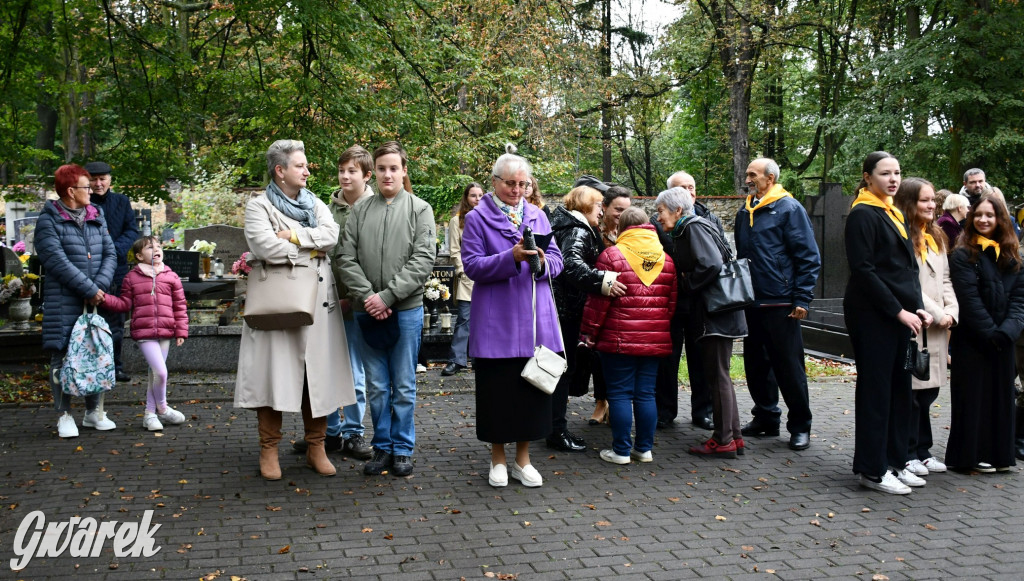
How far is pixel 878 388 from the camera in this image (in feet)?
18.7

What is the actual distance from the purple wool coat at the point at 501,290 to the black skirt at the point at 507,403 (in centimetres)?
10

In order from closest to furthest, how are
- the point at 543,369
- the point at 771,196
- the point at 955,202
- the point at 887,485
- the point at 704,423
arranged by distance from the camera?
1. the point at 543,369
2. the point at 887,485
3. the point at 771,196
4. the point at 704,423
5. the point at 955,202

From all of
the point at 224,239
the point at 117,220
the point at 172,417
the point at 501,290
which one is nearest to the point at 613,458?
the point at 501,290

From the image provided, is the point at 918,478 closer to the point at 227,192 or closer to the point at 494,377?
the point at 494,377

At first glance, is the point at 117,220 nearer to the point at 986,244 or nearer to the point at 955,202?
the point at 986,244

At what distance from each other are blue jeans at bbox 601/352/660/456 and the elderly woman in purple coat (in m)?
0.66

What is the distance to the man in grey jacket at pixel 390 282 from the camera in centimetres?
596

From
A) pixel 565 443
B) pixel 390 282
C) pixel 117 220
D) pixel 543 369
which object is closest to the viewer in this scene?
pixel 543 369

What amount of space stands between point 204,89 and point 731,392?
7.99 m

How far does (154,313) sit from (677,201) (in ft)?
14.0

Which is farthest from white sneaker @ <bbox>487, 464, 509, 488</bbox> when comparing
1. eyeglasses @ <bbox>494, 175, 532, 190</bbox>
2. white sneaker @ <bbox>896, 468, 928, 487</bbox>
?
white sneaker @ <bbox>896, 468, 928, 487</bbox>

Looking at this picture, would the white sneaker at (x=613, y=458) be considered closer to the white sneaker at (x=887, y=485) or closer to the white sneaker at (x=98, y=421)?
the white sneaker at (x=887, y=485)

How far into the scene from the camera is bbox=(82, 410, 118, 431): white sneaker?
722 cm

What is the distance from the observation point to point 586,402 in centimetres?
863
